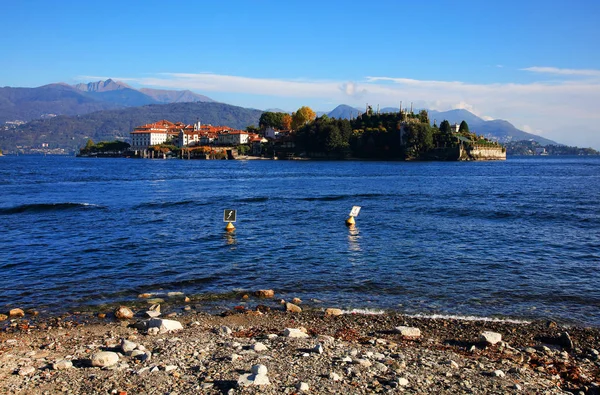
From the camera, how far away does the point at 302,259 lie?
71.2 ft

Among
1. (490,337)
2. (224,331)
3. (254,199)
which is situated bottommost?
(254,199)

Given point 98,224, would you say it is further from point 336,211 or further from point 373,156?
point 373,156

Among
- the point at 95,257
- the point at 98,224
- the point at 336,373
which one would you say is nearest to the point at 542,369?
the point at 336,373

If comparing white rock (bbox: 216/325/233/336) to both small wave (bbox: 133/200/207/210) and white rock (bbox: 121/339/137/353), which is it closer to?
white rock (bbox: 121/339/137/353)

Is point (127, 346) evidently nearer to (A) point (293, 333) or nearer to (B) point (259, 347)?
(B) point (259, 347)

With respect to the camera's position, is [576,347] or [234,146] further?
[234,146]

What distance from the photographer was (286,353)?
1041 cm

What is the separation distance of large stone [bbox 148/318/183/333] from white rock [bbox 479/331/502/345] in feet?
24.5

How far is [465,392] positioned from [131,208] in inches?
1422

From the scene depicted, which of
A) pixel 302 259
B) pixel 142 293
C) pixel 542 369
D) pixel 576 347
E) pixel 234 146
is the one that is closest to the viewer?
pixel 542 369

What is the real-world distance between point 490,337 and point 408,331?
75.7 inches

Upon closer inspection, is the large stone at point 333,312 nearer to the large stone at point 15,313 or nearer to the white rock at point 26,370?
the white rock at point 26,370

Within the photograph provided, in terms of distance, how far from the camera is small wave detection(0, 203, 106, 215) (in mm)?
37844

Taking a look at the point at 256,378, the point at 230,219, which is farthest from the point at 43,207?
the point at 256,378
